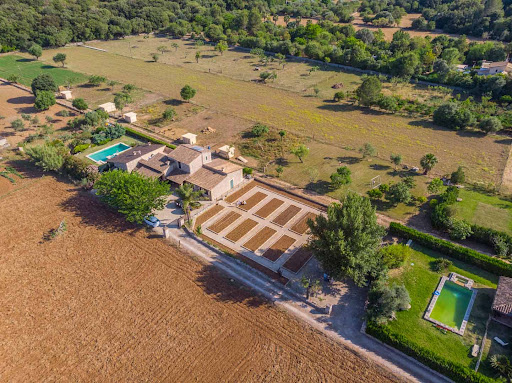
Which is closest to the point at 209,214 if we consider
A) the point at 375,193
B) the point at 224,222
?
the point at 224,222

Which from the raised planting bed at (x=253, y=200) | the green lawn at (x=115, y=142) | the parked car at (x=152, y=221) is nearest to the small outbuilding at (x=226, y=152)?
the raised planting bed at (x=253, y=200)

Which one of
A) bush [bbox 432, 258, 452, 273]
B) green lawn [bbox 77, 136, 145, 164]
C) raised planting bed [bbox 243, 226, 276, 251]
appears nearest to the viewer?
bush [bbox 432, 258, 452, 273]

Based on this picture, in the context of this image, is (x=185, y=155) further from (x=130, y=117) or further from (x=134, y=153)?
(x=130, y=117)

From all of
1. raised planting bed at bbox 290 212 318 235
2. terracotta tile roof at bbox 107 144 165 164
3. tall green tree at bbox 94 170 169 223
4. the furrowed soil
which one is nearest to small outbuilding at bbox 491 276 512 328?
the furrowed soil

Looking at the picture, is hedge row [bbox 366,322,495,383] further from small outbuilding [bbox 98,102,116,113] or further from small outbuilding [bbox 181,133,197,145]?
small outbuilding [bbox 98,102,116,113]

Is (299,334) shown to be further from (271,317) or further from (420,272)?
(420,272)

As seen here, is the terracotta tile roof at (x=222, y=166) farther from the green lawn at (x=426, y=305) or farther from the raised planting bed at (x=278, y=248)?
the green lawn at (x=426, y=305)
